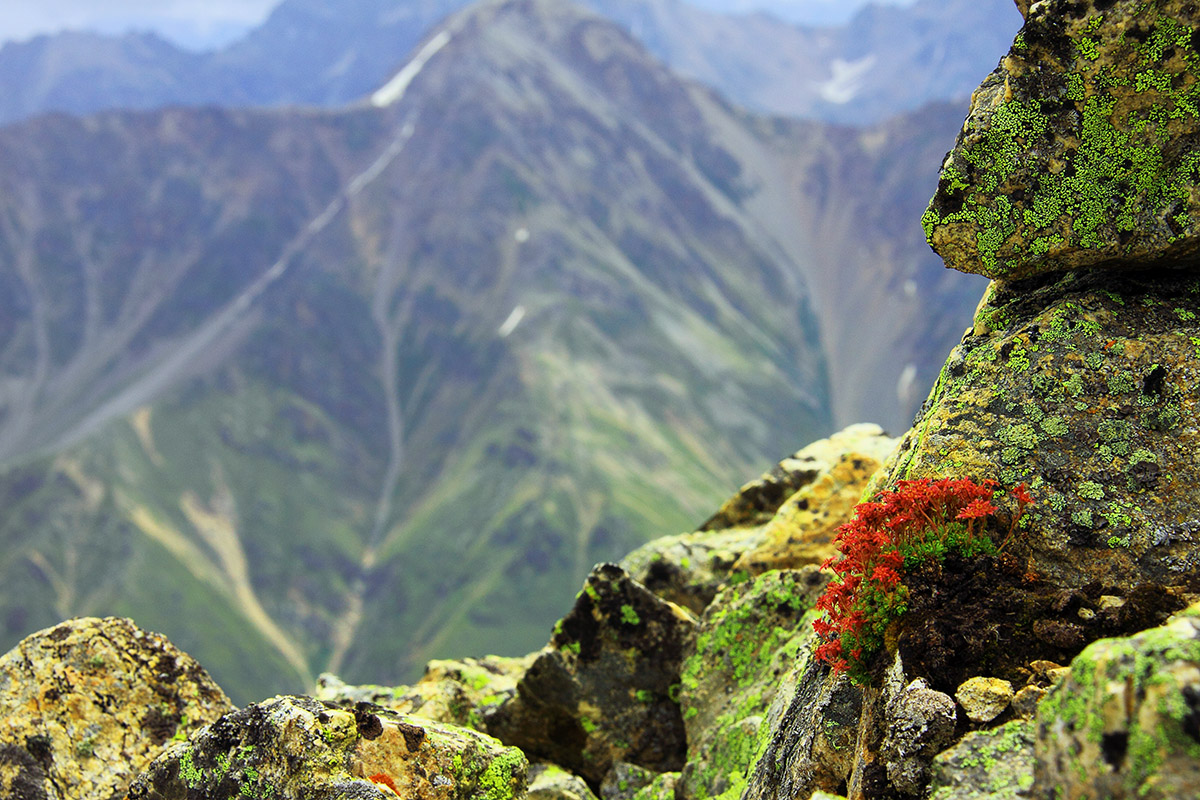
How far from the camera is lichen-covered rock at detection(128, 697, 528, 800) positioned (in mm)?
12227

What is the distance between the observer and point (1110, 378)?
40.9 feet

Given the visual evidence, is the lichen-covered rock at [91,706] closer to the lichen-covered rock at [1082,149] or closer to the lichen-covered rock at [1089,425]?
the lichen-covered rock at [1089,425]

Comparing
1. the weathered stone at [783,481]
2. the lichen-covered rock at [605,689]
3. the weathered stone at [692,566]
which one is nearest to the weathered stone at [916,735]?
the lichen-covered rock at [605,689]

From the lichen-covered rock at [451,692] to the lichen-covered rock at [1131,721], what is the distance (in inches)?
506

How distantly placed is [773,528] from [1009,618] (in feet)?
34.3

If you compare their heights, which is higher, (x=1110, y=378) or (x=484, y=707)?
(x=1110, y=378)

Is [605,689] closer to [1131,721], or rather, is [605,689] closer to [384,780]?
Result: [384,780]

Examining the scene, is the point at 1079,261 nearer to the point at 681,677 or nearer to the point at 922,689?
A: the point at 922,689

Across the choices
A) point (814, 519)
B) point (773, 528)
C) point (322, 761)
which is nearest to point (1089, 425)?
point (814, 519)

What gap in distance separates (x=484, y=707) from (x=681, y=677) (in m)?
4.50

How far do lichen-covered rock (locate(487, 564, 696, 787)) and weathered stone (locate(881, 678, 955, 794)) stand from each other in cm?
885

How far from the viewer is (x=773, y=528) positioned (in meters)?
21.3

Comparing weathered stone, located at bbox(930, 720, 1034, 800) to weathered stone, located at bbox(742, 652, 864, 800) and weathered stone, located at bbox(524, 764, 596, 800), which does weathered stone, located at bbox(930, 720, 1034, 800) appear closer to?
weathered stone, located at bbox(742, 652, 864, 800)

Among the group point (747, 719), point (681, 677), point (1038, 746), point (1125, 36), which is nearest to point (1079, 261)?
point (1125, 36)
